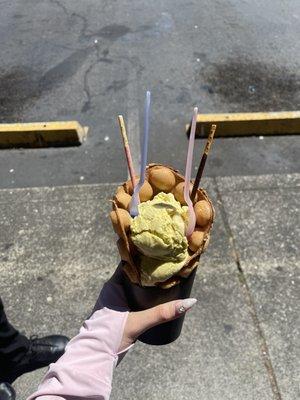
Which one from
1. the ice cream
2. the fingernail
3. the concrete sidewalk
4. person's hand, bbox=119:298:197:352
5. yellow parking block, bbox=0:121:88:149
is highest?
the ice cream

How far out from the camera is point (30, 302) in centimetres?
326

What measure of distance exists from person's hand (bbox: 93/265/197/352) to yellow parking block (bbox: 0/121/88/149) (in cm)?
275

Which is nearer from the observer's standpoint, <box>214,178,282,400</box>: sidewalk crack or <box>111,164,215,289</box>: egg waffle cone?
<box>111,164,215,289</box>: egg waffle cone

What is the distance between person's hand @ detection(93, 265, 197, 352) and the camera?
68.9 inches

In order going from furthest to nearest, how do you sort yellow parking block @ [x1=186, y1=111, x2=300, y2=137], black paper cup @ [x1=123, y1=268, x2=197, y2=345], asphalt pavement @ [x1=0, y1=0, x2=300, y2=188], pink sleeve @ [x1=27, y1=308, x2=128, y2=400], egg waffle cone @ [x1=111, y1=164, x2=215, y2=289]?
yellow parking block @ [x1=186, y1=111, x2=300, y2=137] → asphalt pavement @ [x1=0, y1=0, x2=300, y2=188] → black paper cup @ [x1=123, y1=268, x2=197, y2=345] → egg waffle cone @ [x1=111, y1=164, x2=215, y2=289] → pink sleeve @ [x1=27, y1=308, x2=128, y2=400]

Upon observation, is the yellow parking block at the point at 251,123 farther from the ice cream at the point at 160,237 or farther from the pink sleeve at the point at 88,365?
the pink sleeve at the point at 88,365

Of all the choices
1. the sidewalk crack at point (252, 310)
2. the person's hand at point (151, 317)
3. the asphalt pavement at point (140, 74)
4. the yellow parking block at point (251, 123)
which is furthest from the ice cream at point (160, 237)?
the yellow parking block at point (251, 123)

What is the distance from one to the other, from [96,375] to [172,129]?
3.39 m

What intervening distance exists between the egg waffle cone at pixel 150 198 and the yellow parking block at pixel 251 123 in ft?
8.73

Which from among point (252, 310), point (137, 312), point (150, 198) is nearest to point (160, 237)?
point (150, 198)

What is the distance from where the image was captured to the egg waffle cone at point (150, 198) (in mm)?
1864

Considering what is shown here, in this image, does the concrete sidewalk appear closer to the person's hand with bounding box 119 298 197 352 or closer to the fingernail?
the person's hand with bounding box 119 298 197 352

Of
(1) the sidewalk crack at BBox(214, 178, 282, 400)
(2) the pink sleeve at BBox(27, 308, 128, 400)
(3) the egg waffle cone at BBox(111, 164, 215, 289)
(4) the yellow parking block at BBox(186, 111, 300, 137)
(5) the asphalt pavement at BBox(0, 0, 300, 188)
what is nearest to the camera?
(2) the pink sleeve at BBox(27, 308, 128, 400)

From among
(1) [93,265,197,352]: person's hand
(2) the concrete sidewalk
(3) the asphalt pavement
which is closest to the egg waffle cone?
(1) [93,265,197,352]: person's hand
